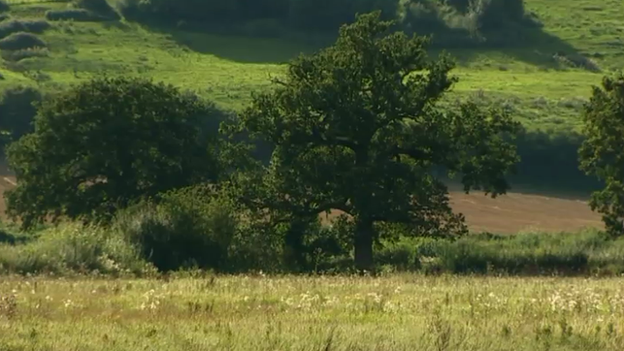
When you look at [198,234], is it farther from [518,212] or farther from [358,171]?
[518,212]

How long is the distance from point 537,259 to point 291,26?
73854 mm

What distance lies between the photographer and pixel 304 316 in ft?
51.9

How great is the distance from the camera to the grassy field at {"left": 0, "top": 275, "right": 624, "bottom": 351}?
13.5 meters

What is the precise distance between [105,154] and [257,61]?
57.5 meters

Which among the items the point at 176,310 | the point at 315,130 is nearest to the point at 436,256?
the point at 315,130

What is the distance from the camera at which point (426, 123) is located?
37.4 m

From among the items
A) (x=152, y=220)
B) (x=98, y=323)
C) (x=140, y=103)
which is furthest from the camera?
(x=140, y=103)

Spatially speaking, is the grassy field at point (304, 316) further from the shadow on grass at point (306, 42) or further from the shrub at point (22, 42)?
the shadow on grass at point (306, 42)

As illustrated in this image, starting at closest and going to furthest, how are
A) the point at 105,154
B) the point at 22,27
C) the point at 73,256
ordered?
the point at 73,256 < the point at 105,154 < the point at 22,27

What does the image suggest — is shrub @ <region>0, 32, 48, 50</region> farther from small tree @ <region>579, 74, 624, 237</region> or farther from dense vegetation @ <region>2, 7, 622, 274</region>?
small tree @ <region>579, 74, 624, 237</region>

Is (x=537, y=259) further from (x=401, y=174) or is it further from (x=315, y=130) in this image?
(x=315, y=130)

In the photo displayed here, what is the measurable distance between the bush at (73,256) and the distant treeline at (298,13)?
7850cm

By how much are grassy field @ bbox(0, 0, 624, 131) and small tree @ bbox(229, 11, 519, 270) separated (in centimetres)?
4278

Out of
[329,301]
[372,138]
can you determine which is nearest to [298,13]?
[372,138]
